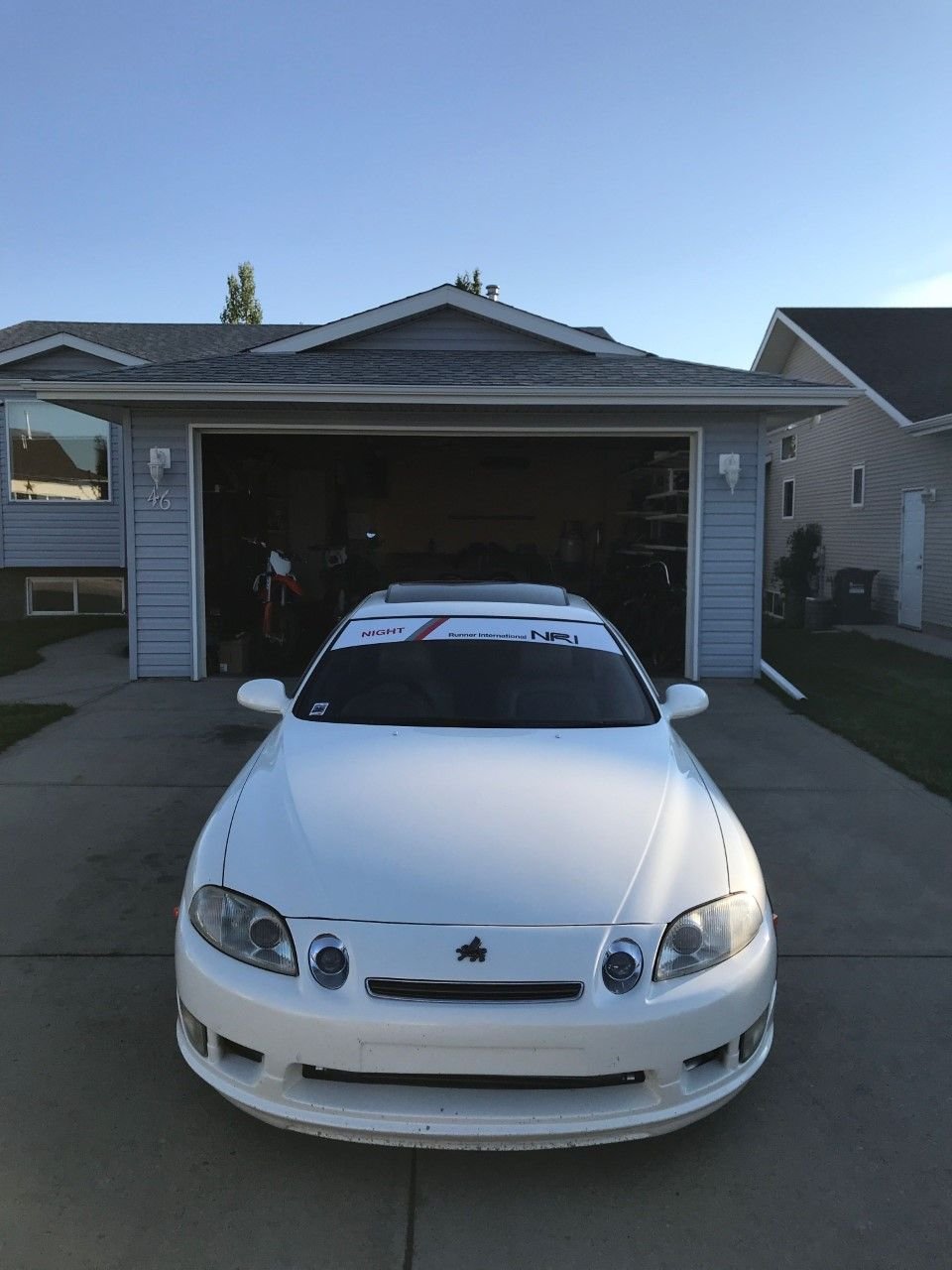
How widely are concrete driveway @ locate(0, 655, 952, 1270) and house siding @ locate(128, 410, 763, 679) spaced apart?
5.54 m

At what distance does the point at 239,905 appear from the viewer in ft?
8.83

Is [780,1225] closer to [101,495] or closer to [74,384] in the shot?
[74,384]

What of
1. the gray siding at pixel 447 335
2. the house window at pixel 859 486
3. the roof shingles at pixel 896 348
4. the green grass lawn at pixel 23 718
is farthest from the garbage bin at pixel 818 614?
the green grass lawn at pixel 23 718

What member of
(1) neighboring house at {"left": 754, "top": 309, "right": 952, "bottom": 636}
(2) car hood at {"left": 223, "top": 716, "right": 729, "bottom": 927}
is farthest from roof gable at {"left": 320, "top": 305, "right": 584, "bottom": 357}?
(2) car hood at {"left": 223, "top": 716, "right": 729, "bottom": 927}

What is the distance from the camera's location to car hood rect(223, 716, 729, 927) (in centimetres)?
262

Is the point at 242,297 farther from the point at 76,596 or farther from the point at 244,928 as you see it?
the point at 244,928

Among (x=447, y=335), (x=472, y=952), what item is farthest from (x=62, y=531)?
(x=472, y=952)

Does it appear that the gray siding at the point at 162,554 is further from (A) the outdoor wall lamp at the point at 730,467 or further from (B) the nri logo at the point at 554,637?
(B) the nri logo at the point at 554,637

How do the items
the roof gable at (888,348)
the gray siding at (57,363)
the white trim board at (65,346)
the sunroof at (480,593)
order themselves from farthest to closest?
the roof gable at (888,348), the gray siding at (57,363), the white trim board at (65,346), the sunroof at (480,593)

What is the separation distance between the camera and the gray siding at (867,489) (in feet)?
50.3

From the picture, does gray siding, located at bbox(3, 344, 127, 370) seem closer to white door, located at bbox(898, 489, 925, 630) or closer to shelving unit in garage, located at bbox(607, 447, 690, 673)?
shelving unit in garage, located at bbox(607, 447, 690, 673)

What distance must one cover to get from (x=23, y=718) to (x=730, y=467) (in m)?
6.62

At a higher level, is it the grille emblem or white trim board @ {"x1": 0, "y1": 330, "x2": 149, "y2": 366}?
white trim board @ {"x1": 0, "y1": 330, "x2": 149, "y2": 366}

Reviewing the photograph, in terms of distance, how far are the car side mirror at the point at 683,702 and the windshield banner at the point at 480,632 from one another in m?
0.29
